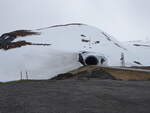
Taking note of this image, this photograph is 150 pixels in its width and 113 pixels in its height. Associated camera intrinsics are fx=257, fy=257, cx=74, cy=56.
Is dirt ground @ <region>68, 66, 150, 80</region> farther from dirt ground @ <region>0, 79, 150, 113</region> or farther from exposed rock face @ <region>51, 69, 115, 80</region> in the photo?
dirt ground @ <region>0, 79, 150, 113</region>

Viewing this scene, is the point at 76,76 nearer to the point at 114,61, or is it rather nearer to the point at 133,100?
the point at 133,100

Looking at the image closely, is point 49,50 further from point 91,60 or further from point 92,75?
point 92,75

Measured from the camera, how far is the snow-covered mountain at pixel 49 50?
127 ft

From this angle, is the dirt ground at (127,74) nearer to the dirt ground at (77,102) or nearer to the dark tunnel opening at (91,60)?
the dark tunnel opening at (91,60)

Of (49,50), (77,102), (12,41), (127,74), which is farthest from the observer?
(12,41)

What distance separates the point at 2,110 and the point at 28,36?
4572cm

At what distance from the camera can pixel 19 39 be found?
53.3m

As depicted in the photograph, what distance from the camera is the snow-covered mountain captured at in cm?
3857

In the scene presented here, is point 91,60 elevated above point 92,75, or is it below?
above

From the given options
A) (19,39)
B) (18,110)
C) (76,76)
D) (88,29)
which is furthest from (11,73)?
(88,29)

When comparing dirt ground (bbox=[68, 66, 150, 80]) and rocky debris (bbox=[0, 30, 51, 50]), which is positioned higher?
rocky debris (bbox=[0, 30, 51, 50])

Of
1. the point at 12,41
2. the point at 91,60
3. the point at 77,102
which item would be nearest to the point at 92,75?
the point at 91,60

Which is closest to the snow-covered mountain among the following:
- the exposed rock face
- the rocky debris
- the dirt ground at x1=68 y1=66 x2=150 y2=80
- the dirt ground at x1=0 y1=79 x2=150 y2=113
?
the rocky debris

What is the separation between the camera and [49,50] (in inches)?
1778
